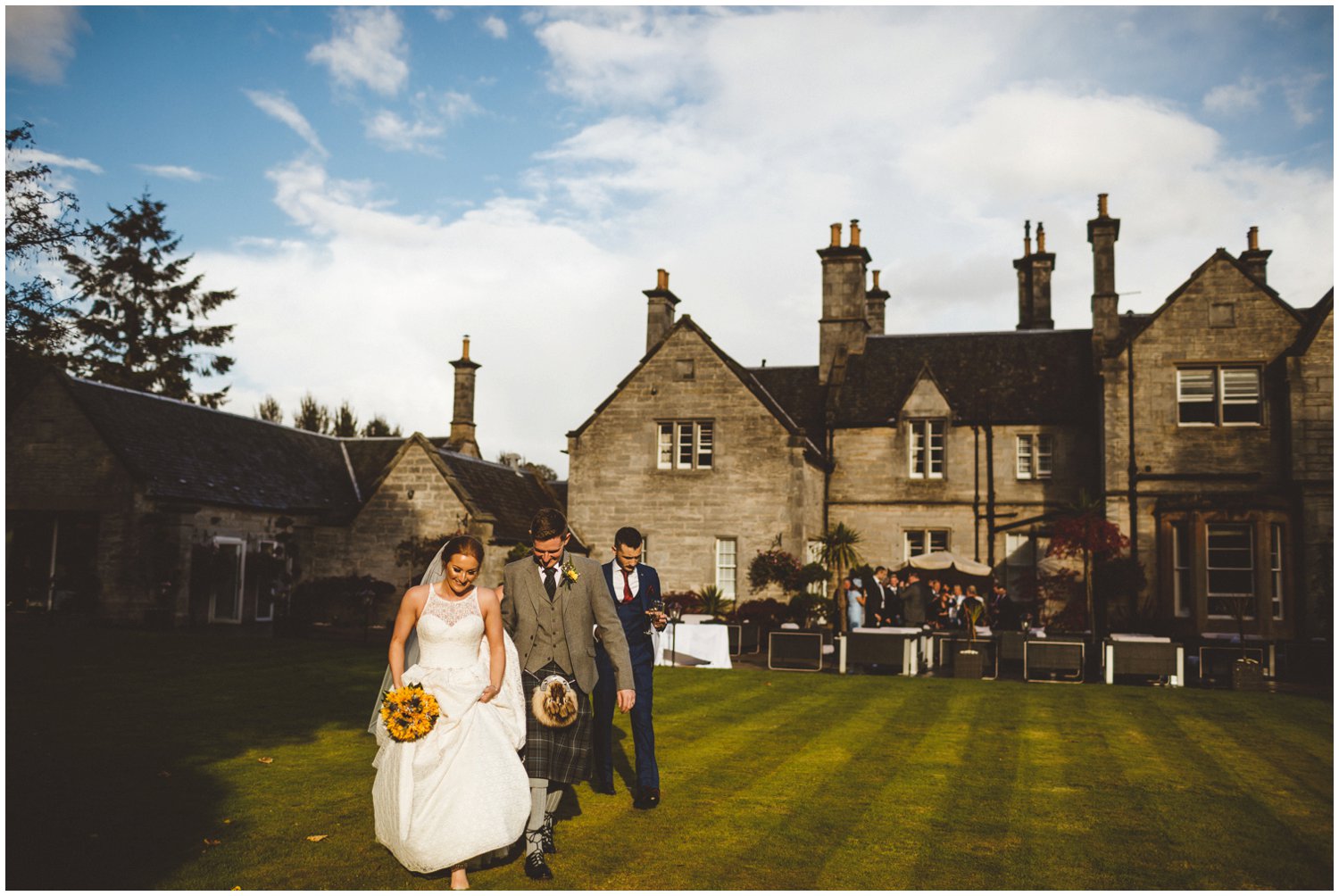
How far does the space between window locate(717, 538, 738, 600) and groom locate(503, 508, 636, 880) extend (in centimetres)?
2171

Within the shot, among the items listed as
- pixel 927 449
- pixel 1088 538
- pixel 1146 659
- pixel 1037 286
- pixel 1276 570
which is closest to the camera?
pixel 1146 659

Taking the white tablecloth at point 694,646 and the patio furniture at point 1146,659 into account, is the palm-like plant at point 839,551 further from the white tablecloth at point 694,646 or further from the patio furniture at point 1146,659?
the patio furniture at point 1146,659

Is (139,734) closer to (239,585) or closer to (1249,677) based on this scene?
(1249,677)

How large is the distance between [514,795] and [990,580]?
81.3ft

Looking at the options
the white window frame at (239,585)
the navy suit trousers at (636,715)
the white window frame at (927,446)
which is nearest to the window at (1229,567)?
the white window frame at (927,446)

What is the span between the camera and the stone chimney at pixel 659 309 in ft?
110

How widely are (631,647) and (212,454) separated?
80.5ft

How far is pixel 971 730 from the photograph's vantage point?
12.6m

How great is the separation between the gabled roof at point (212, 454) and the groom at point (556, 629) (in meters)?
22.0

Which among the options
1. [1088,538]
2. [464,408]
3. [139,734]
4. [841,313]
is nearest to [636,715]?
[139,734]

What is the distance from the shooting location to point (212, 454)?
29719 millimetres

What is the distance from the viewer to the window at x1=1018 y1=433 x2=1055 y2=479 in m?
29.6

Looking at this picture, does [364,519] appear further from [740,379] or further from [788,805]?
[788,805]

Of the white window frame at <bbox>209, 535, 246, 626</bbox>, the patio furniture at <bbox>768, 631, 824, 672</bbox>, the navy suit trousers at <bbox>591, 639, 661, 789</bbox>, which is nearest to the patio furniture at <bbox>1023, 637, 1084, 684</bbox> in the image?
the patio furniture at <bbox>768, 631, 824, 672</bbox>
